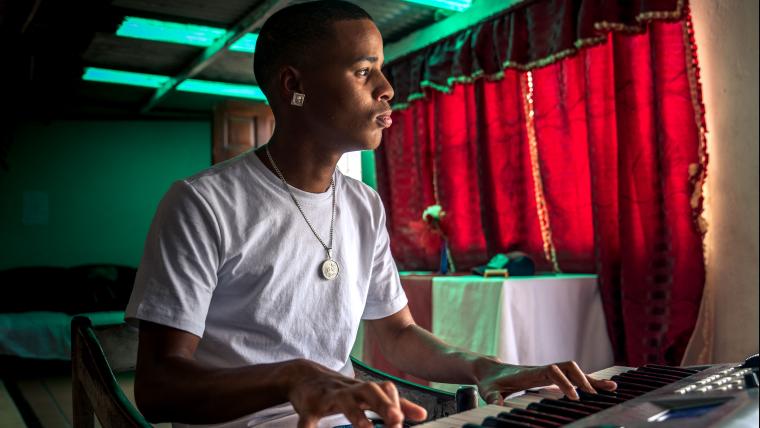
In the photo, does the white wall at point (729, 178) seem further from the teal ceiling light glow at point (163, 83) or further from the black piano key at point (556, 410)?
the teal ceiling light glow at point (163, 83)

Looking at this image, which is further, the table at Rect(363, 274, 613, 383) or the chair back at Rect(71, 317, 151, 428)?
the table at Rect(363, 274, 613, 383)

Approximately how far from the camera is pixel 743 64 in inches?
120

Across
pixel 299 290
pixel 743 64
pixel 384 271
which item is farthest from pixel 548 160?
pixel 299 290

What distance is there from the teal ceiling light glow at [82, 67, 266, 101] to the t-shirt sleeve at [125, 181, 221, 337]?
19.9ft

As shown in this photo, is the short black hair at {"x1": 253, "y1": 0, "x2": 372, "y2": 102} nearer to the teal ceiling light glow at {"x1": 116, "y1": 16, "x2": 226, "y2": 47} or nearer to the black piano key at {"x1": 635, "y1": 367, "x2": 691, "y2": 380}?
the black piano key at {"x1": 635, "y1": 367, "x2": 691, "y2": 380}

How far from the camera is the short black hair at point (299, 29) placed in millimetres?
1337

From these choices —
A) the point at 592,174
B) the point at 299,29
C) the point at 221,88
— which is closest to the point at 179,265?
the point at 299,29

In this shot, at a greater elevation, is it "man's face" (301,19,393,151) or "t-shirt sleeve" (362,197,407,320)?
"man's face" (301,19,393,151)

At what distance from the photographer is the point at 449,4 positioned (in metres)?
4.90

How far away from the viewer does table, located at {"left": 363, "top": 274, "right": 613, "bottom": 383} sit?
11.0 feet

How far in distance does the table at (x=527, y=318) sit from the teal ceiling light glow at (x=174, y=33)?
9.89 feet

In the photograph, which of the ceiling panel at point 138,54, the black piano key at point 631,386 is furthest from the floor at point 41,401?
the black piano key at point 631,386

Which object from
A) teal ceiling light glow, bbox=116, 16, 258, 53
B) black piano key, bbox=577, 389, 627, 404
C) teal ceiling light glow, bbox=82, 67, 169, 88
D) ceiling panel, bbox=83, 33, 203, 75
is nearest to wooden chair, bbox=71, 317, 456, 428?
black piano key, bbox=577, 389, 627, 404

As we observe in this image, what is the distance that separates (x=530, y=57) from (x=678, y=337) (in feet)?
6.03
